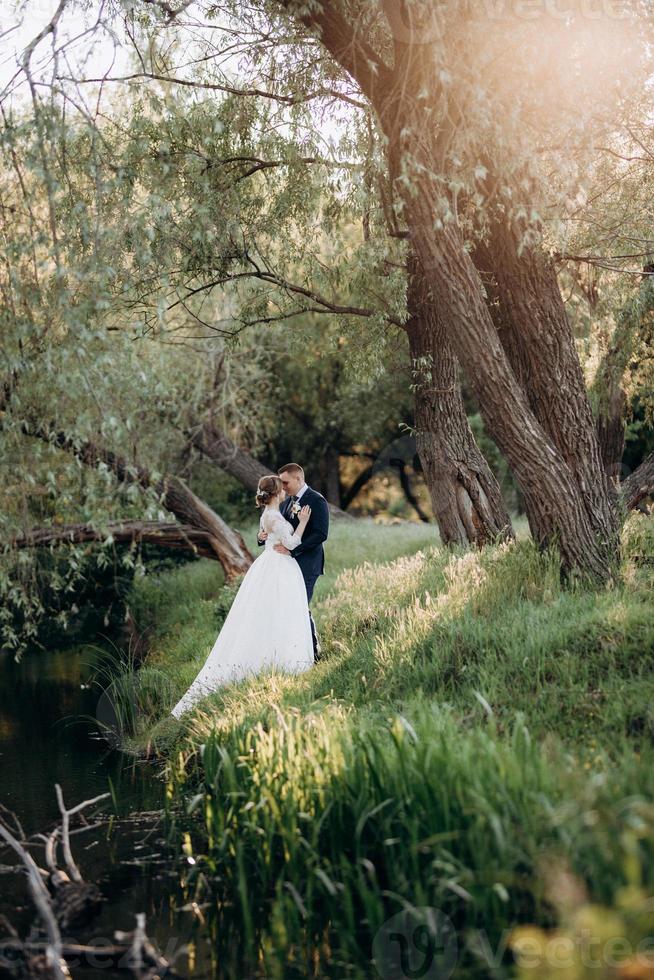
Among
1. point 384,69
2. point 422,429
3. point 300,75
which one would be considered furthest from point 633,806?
point 300,75

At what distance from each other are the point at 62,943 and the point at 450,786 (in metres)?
2.18

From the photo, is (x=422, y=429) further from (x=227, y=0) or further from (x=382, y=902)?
(x=382, y=902)

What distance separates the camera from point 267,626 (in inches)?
363

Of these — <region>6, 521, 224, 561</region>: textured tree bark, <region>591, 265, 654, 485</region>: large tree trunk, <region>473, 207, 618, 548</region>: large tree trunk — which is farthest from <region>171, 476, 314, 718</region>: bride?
<region>591, 265, 654, 485</region>: large tree trunk

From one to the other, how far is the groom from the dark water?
8.38 feet

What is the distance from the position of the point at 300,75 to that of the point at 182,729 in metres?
7.02

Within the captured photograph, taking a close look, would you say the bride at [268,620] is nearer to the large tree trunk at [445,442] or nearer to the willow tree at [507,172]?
the large tree trunk at [445,442]

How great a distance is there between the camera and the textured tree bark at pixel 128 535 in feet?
40.4

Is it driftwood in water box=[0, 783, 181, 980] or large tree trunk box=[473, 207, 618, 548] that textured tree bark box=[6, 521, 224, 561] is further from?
driftwood in water box=[0, 783, 181, 980]

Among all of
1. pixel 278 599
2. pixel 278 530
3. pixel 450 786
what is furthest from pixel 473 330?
pixel 450 786

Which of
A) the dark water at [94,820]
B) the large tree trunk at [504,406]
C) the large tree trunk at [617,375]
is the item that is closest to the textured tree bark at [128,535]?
the dark water at [94,820]

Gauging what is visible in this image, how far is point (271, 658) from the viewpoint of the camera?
29.7 feet

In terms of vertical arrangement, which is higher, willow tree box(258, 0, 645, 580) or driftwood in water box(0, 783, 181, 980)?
willow tree box(258, 0, 645, 580)

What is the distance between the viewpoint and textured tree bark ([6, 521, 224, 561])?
1233 cm
